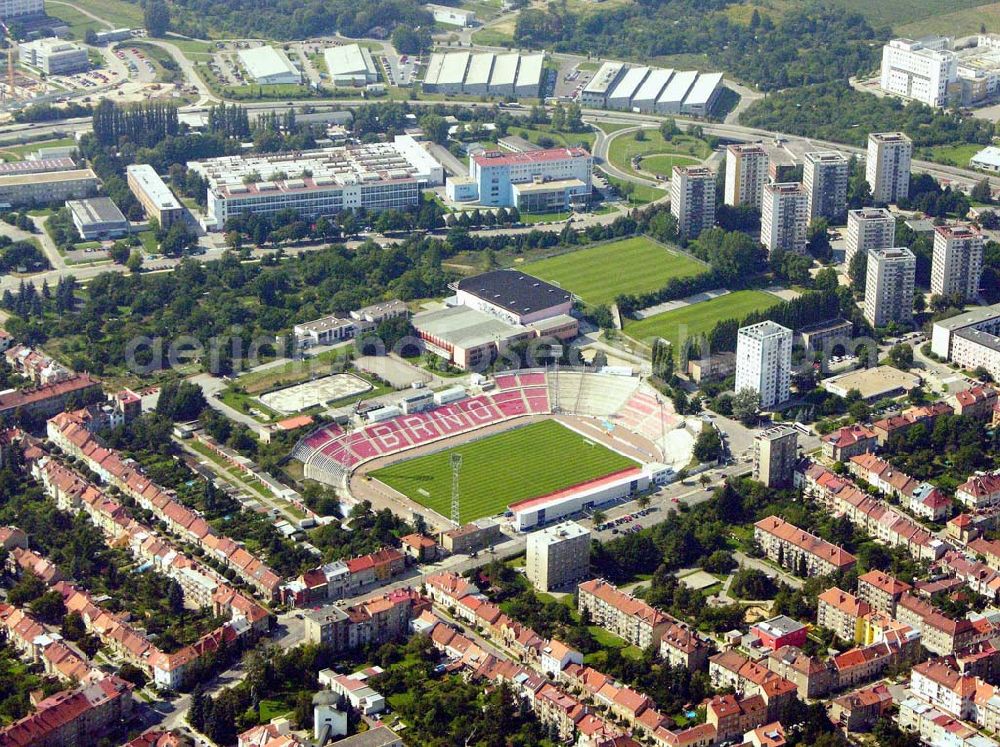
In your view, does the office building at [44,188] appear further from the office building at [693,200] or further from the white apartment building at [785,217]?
the white apartment building at [785,217]

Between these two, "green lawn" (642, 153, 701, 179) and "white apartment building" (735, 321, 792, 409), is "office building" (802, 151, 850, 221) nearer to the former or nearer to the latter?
"green lawn" (642, 153, 701, 179)

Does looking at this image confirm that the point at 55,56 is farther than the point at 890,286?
Yes

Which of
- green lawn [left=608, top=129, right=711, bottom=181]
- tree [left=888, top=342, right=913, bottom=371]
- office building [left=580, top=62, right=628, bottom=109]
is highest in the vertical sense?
office building [left=580, top=62, right=628, bottom=109]

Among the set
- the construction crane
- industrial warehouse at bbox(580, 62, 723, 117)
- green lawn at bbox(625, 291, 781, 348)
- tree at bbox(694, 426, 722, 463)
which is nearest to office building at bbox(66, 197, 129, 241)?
the construction crane

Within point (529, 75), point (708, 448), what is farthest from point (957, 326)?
point (529, 75)

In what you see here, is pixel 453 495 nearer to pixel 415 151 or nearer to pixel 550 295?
pixel 550 295

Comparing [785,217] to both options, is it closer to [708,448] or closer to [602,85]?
[708,448]
